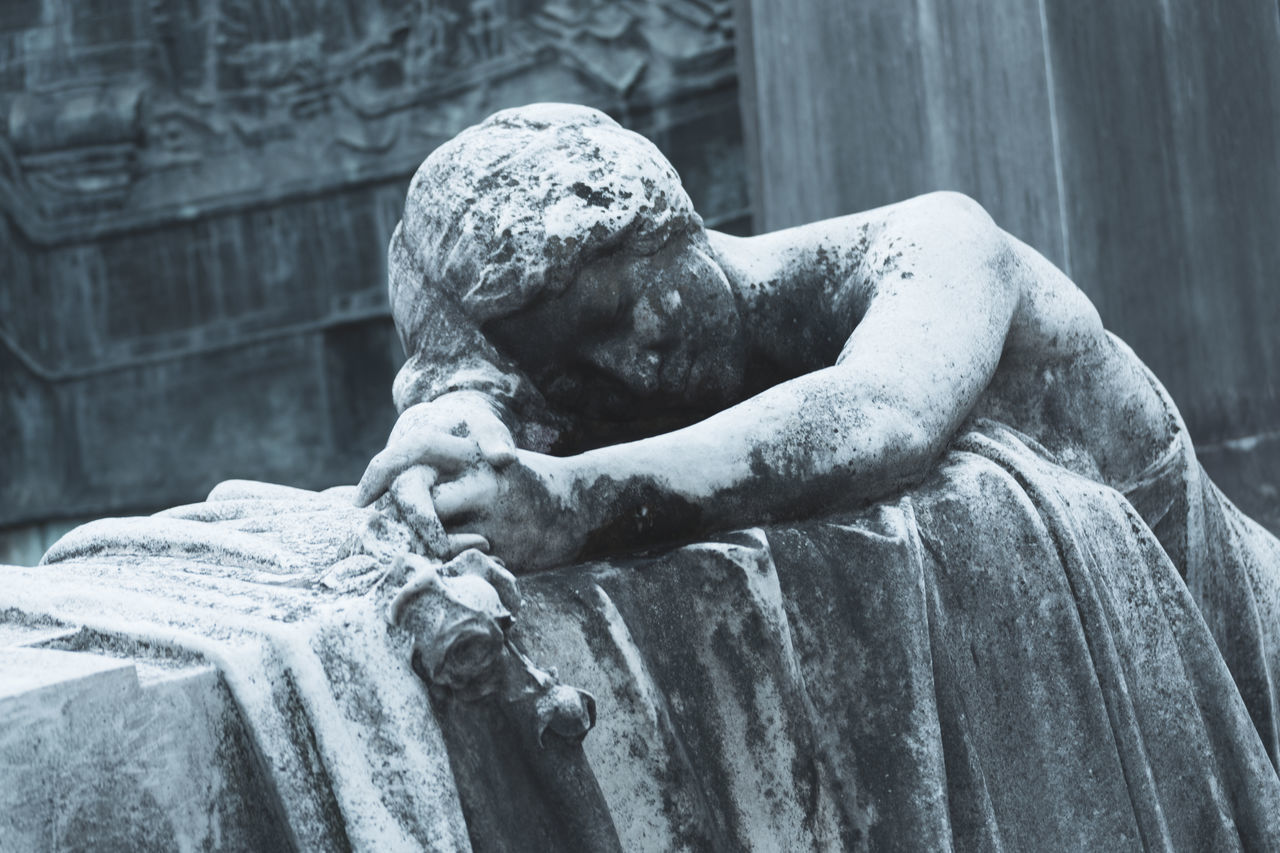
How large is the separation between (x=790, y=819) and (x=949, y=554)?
45cm

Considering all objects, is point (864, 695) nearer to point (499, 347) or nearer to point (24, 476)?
point (499, 347)

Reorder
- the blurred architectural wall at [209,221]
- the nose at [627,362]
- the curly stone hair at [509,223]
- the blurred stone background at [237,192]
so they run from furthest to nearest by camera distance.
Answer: the blurred architectural wall at [209,221], the blurred stone background at [237,192], the nose at [627,362], the curly stone hair at [509,223]

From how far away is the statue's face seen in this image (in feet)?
8.14

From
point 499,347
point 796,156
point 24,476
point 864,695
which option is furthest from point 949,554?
point 24,476

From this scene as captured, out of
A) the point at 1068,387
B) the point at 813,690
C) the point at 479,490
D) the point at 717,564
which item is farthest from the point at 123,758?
the point at 1068,387

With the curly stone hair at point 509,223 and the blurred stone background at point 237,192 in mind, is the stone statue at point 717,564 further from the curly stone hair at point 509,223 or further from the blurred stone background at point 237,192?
the blurred stone background at point 237,192

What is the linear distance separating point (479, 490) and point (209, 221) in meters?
8.83

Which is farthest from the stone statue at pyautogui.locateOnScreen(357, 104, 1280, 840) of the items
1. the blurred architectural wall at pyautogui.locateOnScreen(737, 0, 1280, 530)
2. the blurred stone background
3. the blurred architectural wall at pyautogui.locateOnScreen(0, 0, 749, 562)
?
the blurred architectural wall at pyautogui.locateOnScreen(0, 0, 749, 562)

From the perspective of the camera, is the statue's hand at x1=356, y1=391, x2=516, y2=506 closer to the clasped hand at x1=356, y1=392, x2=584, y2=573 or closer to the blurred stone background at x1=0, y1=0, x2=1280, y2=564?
the clasped hand at x1=356, y1=392, x2=584, y2=573

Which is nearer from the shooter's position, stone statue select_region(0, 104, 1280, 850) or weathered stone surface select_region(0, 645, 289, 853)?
weathered stone surface select_region(0, 645, 289, 853)

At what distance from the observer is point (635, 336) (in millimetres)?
2525

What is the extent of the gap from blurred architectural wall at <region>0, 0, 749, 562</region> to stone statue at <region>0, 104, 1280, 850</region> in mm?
7382

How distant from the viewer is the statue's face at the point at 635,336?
2482mm

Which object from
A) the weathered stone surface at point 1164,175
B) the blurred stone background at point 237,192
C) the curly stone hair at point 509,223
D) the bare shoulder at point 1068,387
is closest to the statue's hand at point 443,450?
the curly stone hair at point 509,223
